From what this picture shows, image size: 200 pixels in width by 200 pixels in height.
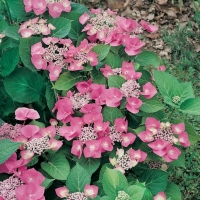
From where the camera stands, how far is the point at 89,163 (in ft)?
5.08

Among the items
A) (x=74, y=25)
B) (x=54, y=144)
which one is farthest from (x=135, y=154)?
(x=74, y=25)

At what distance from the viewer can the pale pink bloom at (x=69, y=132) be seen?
1.52m

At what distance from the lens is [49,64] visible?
1721mm

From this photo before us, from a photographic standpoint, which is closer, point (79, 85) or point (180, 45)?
point (79, 85)

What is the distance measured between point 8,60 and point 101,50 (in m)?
0.40

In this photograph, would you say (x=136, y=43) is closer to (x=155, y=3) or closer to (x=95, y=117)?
(x=95, y=117)

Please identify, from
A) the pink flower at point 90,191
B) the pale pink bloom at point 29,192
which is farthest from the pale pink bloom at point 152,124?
the pale pink bloom at point 29,192

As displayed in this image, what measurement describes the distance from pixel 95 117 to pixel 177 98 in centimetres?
31

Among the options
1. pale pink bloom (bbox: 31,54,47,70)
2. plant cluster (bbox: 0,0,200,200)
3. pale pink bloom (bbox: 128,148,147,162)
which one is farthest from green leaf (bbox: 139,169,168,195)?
pale pink bloom (bbox: 31,54,47,70)

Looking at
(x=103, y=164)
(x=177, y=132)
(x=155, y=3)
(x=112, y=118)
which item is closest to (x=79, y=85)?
(x=112, y=118)

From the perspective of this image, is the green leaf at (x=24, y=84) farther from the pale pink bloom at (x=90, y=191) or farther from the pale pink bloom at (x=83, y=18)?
the pale pink bloom at (x=90, y=191)

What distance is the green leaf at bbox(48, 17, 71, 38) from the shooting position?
1.87m

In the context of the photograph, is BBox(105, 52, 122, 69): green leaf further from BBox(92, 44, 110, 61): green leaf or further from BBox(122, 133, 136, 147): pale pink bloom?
BBox(122, 133, 136, 147): pale pink bloom

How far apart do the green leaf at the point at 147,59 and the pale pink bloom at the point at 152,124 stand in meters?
0.40
